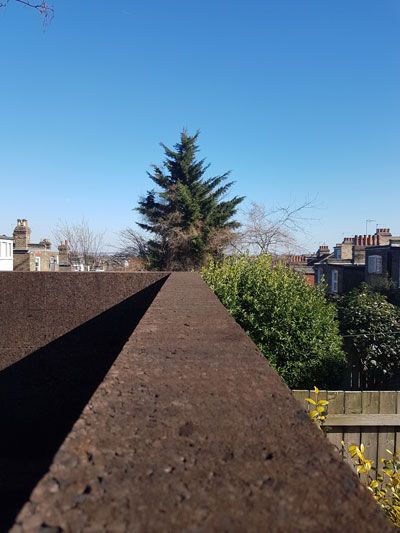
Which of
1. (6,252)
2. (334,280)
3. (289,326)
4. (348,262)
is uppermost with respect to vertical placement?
(6,252)

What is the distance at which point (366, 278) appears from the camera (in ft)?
94.6

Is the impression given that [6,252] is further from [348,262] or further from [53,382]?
[53,382]

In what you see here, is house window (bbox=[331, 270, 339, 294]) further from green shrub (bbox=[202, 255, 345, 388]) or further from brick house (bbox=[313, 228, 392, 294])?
green shrub (bbox=[202, 255, 345, 388])

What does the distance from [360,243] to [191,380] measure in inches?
1430

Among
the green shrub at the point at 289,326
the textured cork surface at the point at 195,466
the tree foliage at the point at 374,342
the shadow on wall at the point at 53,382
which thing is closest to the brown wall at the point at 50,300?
the shadow on wall at the point at 53,382

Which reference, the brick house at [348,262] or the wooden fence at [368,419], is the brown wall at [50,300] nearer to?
the wooden fence at [368,419]

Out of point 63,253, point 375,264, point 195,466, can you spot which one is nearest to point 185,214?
point 375,264

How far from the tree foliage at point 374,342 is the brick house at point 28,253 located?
1219 inches

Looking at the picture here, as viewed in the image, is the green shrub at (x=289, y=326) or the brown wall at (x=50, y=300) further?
the green shrub at (x=289, y=326)

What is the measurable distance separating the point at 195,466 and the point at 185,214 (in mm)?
26091

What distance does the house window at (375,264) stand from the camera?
2697cm

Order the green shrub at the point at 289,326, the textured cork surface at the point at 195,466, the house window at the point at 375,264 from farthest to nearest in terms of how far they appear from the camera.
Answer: the house window at the point at 375,264 → the green shrub at the point at 289,326 → the textured cork surface at the point at 195,466

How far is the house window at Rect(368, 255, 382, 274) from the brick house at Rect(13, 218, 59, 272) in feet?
78.1

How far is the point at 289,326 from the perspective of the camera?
6.32 m
